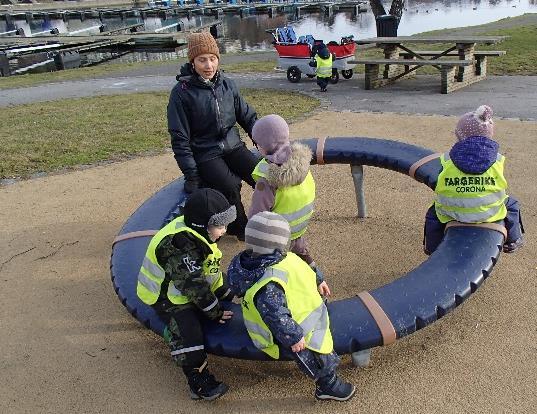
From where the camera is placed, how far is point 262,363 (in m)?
3.15

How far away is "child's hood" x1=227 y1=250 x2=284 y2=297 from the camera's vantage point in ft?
8.02

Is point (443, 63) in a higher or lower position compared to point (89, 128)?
higher

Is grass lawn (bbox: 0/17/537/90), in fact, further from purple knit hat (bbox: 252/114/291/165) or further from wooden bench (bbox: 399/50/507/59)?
purple knit hat (bbox: 252/114/291/165)

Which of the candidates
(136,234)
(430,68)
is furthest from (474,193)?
(430,68)

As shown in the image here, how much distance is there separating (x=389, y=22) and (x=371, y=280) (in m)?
11.9

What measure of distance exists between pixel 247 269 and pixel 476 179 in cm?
161

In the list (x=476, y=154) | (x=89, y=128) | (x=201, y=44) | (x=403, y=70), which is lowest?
(x=403, y=70)

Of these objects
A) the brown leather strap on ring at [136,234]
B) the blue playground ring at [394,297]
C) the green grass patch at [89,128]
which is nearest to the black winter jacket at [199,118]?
the brown leather strap on ring at [136,234]

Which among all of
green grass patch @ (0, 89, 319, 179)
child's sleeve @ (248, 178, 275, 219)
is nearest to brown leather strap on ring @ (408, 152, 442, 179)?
child's sleeve @ (248, 178, 275, 219)

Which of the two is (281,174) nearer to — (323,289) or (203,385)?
(323,289)

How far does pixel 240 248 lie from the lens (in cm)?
465

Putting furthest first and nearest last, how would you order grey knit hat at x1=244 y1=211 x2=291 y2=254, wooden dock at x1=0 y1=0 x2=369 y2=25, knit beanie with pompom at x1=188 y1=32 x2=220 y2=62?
wooden dock at x1=0 y1=0 x2=369 y2=25, knit beanie with pompom at x1=188 y1=32 x2=220 y2=62, grey knit hat at x1=244 y1=211 x2=291 y2=254

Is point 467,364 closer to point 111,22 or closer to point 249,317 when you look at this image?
point 249,317

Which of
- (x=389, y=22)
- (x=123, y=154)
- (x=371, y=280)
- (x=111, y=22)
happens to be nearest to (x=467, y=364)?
(x=371, y=280)
